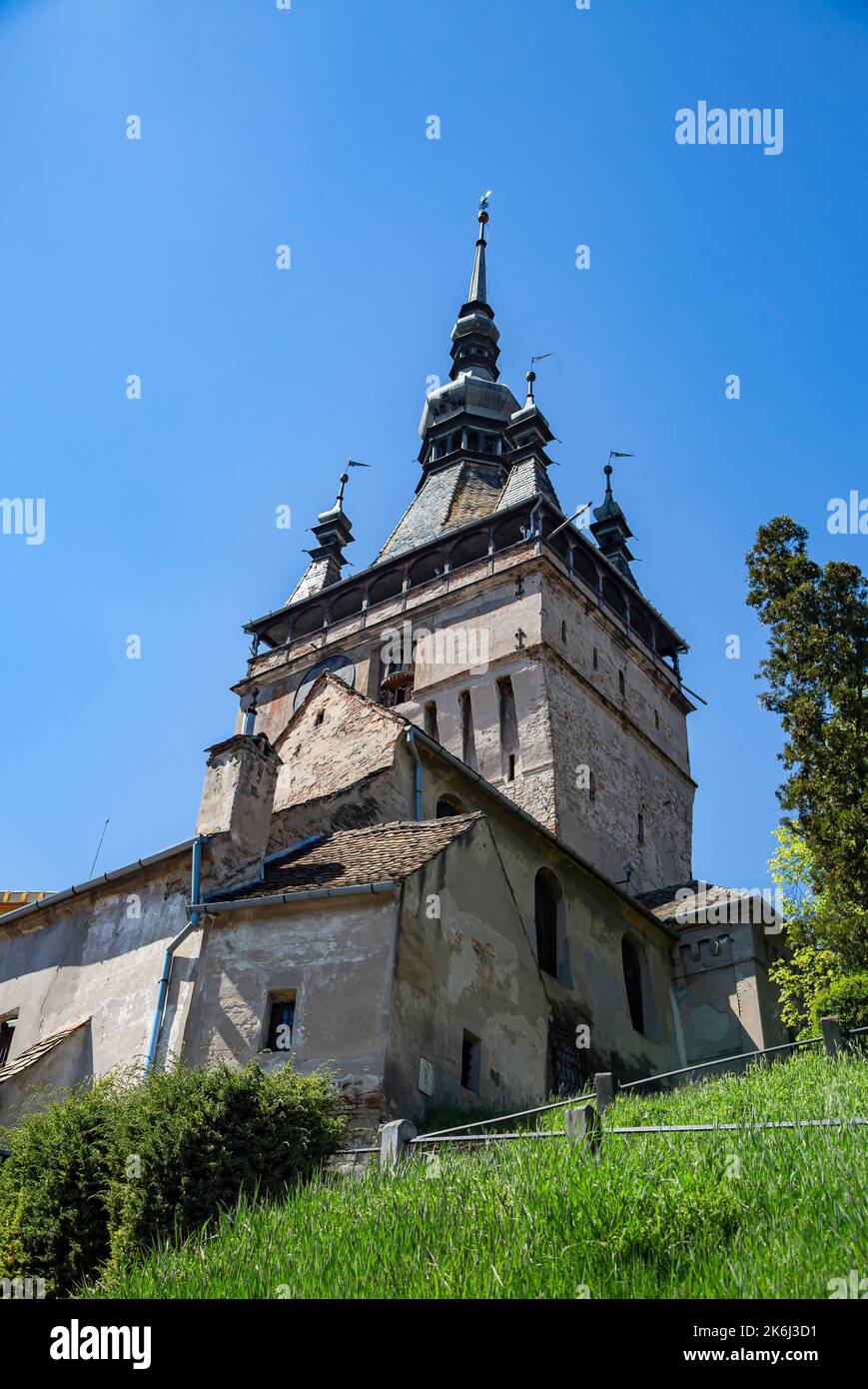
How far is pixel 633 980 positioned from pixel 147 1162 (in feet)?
48.3


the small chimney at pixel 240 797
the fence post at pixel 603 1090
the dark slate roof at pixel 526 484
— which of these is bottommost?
the fence post at pixel 603 1090

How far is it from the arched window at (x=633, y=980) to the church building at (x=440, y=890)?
67 mm

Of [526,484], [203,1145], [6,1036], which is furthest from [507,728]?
[203,1145]

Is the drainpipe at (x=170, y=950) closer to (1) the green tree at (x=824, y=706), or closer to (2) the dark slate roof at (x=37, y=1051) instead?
(2) the dark slate roof at (x=37, y=1051)

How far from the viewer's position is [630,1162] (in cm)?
939

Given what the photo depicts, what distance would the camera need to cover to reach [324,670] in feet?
135

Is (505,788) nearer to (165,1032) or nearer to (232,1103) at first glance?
(165,1032)

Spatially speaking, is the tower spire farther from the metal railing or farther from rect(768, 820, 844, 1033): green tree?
the metal railing

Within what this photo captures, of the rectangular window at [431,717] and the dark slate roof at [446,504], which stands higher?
the dark slate roof at [446,504]

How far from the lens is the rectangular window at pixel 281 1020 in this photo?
14797mm

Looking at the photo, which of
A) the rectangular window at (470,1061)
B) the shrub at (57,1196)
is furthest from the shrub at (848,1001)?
the shrub at (57,1196)

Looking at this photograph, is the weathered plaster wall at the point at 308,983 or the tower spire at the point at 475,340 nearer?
the weathered plaster wall at the point at 308,983

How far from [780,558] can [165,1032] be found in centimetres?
1248
